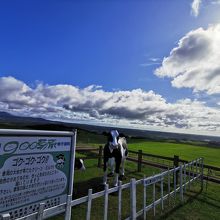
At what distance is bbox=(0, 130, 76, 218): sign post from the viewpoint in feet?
14.3

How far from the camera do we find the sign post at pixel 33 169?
4.36 meters

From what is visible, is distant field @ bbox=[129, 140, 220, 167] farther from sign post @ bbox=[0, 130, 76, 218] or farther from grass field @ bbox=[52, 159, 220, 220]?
sign post @ bbox=[0, 130, 76, 218]

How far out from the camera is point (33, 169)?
15.6 feet

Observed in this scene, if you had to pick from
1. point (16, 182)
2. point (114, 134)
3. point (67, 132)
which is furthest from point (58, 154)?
point (114, 134)

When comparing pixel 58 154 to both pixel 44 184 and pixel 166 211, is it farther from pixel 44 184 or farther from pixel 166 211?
pixel 166 211

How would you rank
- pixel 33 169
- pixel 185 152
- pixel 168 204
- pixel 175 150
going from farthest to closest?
pixel 175 150, pixel 185 152, pixel 168 204, pixel 33 169

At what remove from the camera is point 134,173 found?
50.6ft

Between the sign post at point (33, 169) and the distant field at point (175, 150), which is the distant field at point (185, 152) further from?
the sign post at point (33, 169)

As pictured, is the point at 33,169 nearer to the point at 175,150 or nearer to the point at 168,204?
the point at 168,204

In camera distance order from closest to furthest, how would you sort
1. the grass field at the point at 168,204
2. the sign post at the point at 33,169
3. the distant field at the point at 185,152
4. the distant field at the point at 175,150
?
1. the sign post at the point at 33,169
2. the grass field at the point at 168,204
3. the distant field at the point at 185,152
4. the distant field at the point at 175,150

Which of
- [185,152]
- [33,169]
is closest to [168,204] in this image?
[33,169]

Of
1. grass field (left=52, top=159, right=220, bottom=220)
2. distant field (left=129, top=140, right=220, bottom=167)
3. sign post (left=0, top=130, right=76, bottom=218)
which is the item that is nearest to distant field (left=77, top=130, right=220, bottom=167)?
distant field (left=129, top=140, right=220, bottom=167)

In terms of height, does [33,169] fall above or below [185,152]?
above

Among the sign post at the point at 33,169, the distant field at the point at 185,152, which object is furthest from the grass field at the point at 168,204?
the distant field at the point at 185,152
